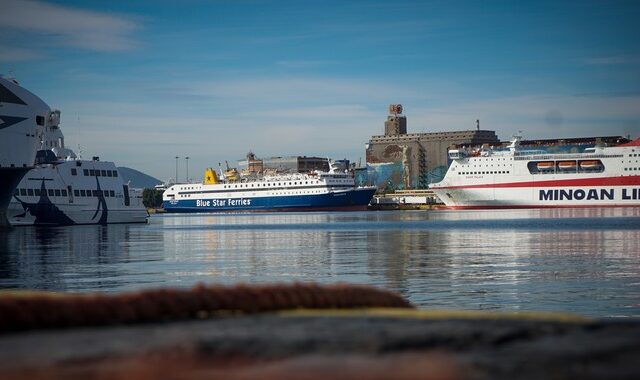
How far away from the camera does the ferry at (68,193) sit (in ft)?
186

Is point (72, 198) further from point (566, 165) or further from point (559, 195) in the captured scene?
point (566, 165)

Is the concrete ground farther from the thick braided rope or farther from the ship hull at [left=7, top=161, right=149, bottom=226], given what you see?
the ship hull at [left=7, top=161, right=149, bottom=226]

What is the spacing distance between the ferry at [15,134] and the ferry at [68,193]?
505cm

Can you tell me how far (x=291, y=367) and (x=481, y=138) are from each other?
182096 millimetres

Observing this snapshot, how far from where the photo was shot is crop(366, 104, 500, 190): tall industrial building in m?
162

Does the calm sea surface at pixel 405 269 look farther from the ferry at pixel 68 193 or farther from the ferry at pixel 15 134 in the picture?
the ferry at pixel 68 193

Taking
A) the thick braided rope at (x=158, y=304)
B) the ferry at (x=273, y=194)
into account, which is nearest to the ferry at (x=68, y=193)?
the thick braided rope at (x=158, y=304)

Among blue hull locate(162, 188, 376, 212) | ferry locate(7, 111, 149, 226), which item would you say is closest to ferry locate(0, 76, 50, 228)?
ferry locate(7, 111, 149, 226)

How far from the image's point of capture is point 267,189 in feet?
431

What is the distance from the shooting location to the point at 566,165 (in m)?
97.6

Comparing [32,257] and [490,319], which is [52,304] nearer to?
[490,319]

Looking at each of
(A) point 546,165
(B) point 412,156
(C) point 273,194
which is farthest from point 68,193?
(B) point 412,156

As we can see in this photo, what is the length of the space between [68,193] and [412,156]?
112285mm

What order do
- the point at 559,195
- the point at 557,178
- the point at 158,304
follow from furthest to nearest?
the point at 557,178 → the point at 559,195 → the point at 158,304
